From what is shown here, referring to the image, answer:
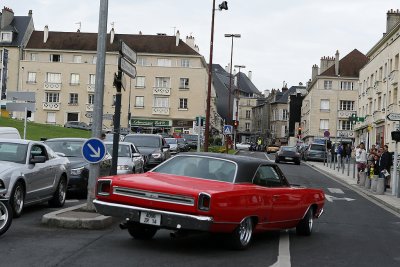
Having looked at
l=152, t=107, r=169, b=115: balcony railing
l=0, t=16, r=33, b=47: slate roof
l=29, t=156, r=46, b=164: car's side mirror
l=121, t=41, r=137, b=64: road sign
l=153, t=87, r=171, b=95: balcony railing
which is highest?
l=0, t=16, r=33, b=47: slate roof

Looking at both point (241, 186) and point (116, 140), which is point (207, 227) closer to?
point (241, 186)

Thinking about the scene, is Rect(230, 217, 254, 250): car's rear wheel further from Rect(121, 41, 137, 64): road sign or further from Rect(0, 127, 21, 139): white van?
Rect(0, 127, 21, 139): white van

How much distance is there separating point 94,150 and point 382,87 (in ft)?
166

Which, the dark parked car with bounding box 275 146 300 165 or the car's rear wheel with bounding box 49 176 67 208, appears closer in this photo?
the car's rear wheel with bounding box 49 176 67 208

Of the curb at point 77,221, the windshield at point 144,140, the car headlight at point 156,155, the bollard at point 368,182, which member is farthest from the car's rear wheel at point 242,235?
the windshield at point 144,140

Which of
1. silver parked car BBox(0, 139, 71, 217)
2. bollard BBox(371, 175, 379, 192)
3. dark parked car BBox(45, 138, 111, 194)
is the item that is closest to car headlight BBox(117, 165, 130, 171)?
dark parked car BBox(45, 138, 111, 194)

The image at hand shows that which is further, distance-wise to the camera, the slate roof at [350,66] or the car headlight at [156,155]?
the slate roof at [350,66]

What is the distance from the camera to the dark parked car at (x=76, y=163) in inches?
582

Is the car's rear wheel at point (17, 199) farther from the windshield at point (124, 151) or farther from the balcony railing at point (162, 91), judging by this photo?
the balcony railing at point (162, 91)

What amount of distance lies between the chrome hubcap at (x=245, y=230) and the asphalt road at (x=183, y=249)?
18 cm

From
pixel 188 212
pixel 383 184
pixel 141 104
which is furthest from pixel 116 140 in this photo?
pixel 141 104

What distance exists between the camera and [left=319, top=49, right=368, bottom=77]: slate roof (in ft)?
305

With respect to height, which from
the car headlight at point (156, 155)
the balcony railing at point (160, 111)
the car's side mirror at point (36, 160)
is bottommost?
the car headlight at point (156, 155)

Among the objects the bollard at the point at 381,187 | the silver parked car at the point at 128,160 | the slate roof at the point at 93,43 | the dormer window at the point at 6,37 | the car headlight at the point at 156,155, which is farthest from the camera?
the slate roof at the point at 93,43
